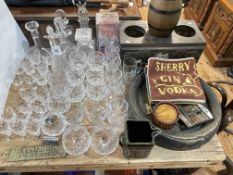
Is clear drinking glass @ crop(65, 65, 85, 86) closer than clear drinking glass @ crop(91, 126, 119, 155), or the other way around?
clear drinking glass @ crop(91, 126, 119, 155)

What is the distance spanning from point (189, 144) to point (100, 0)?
1.07m

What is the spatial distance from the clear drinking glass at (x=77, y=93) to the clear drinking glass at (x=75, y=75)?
0.06 feet

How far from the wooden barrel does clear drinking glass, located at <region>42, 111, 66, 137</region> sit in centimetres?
61

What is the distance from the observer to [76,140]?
0.85m

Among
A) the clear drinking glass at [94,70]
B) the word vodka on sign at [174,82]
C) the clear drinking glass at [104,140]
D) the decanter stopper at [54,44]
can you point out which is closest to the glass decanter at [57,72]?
the decanter stopper at [54,44]

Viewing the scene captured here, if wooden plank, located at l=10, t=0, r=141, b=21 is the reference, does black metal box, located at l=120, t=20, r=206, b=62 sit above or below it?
above

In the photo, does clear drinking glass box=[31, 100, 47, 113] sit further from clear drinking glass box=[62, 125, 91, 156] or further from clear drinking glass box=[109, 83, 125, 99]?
clear drinking glass box=[109, 83, 125, 99]

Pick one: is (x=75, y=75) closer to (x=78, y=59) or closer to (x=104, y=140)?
(x=78, y=59)

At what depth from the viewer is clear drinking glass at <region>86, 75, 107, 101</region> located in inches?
36.9

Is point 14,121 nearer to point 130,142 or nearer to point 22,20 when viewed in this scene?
point 130,142

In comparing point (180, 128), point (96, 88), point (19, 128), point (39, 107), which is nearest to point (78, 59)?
point (96, 88)

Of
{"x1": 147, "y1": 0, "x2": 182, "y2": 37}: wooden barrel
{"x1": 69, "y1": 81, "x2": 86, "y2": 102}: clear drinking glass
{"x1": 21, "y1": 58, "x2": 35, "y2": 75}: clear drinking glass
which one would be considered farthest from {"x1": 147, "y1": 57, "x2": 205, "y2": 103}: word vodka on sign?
{"x1": 21, "y1": 58, "x2": 35, "y2": 75}: clear drinking glass

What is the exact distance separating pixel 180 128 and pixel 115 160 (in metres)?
0.27

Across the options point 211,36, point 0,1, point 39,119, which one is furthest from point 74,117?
point 211,36
